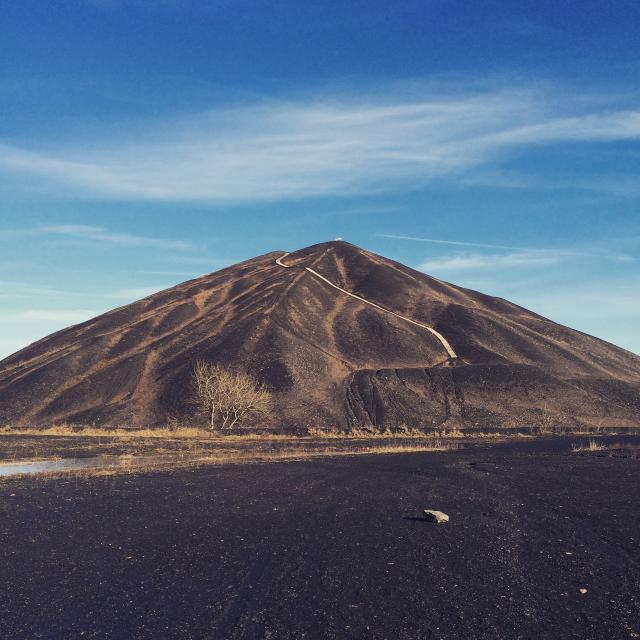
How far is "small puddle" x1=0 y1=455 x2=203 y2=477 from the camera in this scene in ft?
89.5

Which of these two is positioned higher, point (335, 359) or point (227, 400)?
point (335, 359)

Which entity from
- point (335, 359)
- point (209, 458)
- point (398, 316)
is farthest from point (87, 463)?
point (398, 316)

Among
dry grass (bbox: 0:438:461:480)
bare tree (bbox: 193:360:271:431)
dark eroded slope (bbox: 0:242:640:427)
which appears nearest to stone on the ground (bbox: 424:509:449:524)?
dry grass (bbox: 0:438:461:480)

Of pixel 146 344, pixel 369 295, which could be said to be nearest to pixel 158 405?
pixel 146 344

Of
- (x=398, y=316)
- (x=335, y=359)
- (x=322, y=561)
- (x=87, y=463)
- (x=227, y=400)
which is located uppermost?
(x=398, y=316)

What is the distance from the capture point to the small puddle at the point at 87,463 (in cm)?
2727

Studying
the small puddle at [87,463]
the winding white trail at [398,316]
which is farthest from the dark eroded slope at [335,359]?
the small puddle at [87,463]

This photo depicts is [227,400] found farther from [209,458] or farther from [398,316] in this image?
[398,316]

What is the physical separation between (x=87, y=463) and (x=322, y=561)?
2243cm

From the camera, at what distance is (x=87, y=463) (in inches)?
1188

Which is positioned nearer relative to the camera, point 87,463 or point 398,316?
point 87,463

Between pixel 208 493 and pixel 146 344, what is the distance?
77254 millimetres

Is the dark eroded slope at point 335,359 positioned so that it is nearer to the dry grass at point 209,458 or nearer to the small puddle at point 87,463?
the dry grass at point 209,458

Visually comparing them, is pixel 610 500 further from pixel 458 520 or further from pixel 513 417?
pixel 513 417
